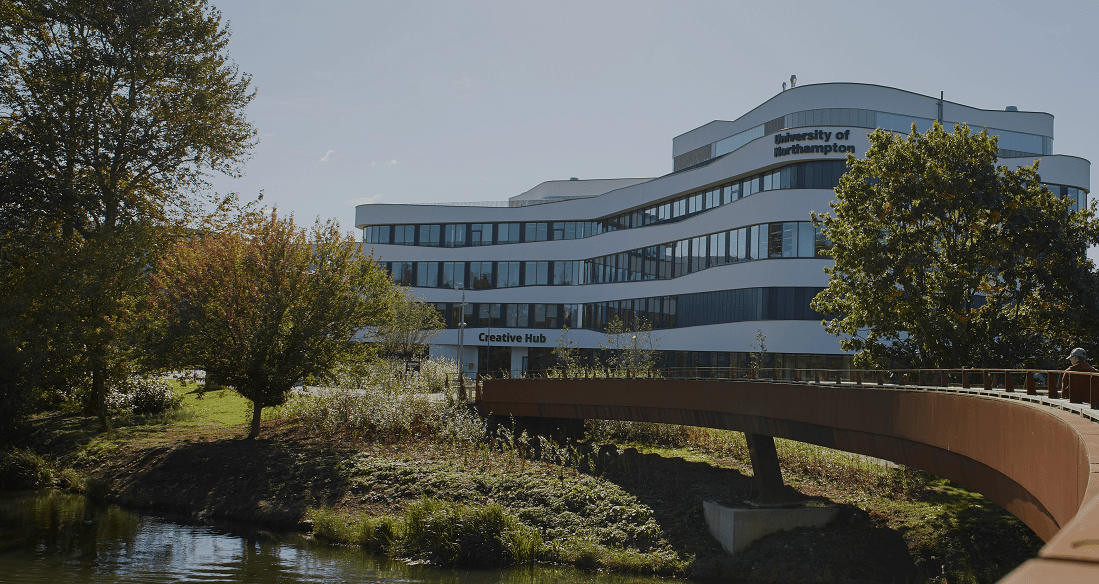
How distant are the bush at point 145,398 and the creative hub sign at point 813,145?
96.3 feet

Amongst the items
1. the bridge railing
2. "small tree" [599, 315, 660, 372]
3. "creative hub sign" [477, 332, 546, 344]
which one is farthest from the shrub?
"creative hub sign" [477, 332, 546, 344]

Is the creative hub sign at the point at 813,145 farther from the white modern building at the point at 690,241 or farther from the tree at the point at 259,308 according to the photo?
the tree at the point at 259,308

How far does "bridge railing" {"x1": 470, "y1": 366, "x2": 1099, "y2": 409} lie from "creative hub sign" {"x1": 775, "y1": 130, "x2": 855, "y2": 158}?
519 inches

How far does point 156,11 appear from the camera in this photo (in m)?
31.5

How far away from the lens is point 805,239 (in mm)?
41031

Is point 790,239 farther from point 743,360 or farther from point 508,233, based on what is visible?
point 508,233

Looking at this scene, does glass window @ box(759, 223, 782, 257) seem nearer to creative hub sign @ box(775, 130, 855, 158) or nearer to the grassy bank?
creative hub sign @ box(775, 130, 855, 158)

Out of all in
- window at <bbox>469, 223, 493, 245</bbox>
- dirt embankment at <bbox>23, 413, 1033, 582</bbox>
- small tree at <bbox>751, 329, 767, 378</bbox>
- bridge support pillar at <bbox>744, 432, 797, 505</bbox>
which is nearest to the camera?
dirt embankment at <bbox>23, 413, 1033, 582</bbox>

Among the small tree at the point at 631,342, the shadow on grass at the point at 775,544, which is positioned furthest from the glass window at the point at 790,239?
the shadow on grass at the point at 775,544

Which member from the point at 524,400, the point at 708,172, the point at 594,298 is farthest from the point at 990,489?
the point at 594,298

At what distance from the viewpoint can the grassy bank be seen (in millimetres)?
19531

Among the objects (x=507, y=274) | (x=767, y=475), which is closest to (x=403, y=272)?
(x=507, y=274)

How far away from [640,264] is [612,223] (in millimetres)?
5413

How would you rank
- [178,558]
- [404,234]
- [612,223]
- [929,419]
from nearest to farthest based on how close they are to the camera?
[929,419] < [178,558] < [612,223] < [404,234]
